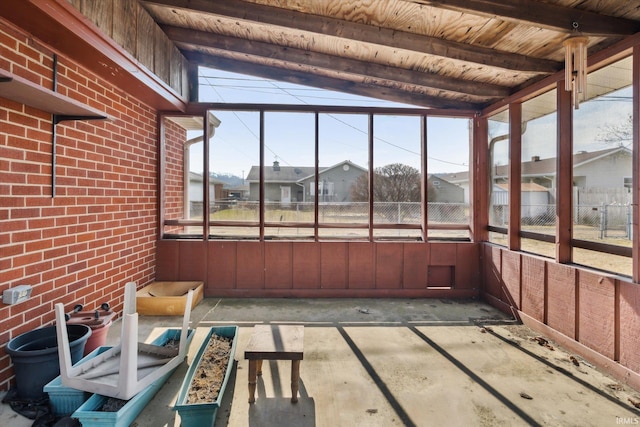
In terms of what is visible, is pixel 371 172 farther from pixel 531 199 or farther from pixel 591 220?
pixel 591 220

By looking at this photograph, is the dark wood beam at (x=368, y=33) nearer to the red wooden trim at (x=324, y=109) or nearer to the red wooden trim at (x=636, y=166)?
the red wooden trim at (x=636, y=166)

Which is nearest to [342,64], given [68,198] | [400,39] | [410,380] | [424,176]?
[400,39]

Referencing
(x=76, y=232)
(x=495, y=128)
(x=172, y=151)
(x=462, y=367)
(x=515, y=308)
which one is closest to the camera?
(x=462, y=367)

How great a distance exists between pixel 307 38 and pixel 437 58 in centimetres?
146

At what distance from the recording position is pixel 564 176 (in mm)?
2994

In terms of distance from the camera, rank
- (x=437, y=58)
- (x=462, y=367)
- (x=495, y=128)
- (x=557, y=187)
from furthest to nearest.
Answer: (x=495, y=128) < (x=437, y=58) < (x=557, y=187) < (x=462, y=367)

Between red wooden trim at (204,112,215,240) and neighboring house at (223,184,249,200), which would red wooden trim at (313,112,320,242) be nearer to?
neighboring house at (223,184,249,200)

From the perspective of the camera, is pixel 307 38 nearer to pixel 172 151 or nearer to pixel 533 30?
pixel 533 30

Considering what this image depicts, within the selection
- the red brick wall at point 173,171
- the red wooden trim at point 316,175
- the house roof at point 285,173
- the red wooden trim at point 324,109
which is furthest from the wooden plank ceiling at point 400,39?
the house roof at point 285,173

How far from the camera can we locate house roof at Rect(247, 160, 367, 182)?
4453 mm

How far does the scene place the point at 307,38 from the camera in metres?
3.46

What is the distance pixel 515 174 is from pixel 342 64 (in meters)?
2.52

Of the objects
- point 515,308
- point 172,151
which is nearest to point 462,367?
point 515,308

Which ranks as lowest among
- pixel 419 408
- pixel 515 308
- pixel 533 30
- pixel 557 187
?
pixel 419 408
